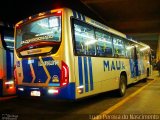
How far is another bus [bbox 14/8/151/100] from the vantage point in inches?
Answer: 312

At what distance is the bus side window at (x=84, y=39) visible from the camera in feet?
27.6

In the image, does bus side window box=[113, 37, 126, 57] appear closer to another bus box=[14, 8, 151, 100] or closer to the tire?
the tire

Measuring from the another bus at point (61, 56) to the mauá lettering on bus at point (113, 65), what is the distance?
38 millimetres

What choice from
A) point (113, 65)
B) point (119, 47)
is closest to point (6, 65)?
point (113, 65)

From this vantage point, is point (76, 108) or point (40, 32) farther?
point (76, 108)

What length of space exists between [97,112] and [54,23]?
113 inches

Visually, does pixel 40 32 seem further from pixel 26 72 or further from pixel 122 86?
pixel 122 86

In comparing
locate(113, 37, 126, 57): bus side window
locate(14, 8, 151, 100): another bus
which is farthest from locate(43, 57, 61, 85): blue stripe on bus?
locate(113, 37, 126, 57): bus side window

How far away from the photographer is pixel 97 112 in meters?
8.59

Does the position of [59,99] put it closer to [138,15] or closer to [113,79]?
[113,79]

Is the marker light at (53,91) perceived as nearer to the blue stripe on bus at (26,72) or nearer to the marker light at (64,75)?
the marker light at (64,75)

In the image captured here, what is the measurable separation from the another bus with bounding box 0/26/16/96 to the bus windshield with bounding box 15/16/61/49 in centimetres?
177

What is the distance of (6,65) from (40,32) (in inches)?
119

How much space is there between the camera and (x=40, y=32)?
28.3 ft
